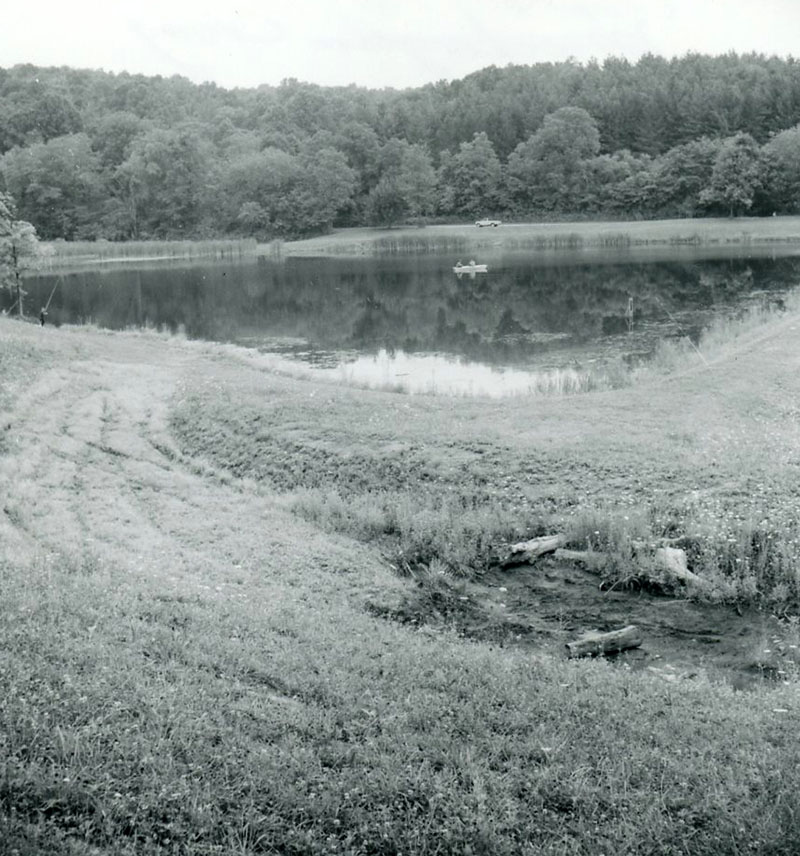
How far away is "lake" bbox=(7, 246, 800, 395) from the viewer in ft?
106

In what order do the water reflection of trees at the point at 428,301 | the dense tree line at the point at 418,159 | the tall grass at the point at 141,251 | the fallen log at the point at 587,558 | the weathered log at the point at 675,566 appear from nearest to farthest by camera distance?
the weathered log at the point at 675,566, the fallen log at the point at 587,558, the water reflection of trees at the point at 428,301, the tall grass at the point at 141,251, the dense tree line at the point at 418,159

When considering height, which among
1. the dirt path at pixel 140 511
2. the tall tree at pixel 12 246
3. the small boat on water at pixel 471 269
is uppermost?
the tall tree at pixel 12 246

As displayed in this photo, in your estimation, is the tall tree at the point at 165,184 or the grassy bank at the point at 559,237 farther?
the tall tree at the point at 165,184

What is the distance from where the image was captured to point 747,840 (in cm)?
595

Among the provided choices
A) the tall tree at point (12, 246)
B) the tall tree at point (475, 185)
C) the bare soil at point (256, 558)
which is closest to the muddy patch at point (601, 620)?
the bare soil at point (256, 558)

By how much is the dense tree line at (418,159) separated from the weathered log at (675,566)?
10080 centimetres

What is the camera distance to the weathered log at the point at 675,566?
12195 millimetres

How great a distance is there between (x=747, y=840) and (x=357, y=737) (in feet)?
9.15

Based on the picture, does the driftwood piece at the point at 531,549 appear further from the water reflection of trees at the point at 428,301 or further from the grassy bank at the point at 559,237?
the grassy bank at the point at 559,237

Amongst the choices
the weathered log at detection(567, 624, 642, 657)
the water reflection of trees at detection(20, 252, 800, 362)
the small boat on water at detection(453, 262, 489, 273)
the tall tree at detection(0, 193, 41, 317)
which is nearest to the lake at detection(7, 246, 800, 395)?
the water reflection of trees at detection(20, 252, 800, 362)

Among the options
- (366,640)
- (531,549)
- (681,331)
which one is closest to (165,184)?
(681,331)

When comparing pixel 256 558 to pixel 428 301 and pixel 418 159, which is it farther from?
pixel 418 159

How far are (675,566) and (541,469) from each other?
4.01 m

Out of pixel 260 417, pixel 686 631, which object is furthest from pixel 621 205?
pixel 686 631
